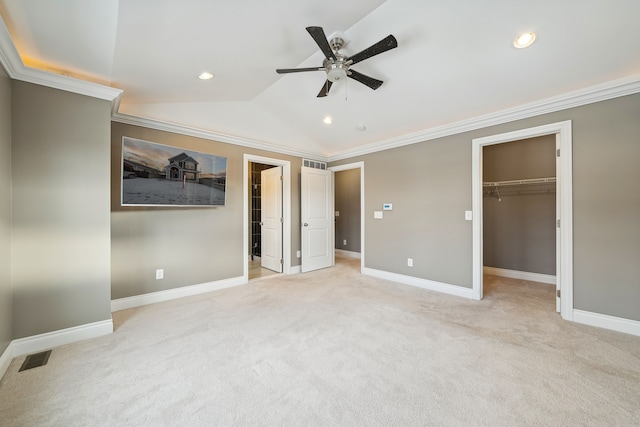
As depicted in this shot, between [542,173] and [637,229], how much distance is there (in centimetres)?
216

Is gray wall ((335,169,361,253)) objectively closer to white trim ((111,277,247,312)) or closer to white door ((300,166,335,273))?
white door ((300,166,335,273))

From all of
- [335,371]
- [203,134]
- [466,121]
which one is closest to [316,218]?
[203,134]

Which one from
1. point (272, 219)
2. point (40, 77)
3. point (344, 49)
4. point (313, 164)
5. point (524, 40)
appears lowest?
point (272, 219)

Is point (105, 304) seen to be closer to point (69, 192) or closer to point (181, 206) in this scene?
point (69, 192)

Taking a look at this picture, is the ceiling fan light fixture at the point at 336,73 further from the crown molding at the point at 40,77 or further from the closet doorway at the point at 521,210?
the closet doorway at the point at 521,210

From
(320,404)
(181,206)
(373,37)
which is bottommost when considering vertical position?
(320,404)

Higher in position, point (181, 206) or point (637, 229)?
point (181, 206)

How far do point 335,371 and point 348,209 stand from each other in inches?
213

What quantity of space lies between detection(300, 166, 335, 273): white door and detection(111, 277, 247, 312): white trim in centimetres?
145

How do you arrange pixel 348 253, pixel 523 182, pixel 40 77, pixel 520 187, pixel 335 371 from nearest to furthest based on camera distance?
pixel 335 371 < pixel 40 77 < pixel 523 182 < pixel 520 187 < pixel 348 253

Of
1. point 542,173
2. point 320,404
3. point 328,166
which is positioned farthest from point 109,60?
point 542,173

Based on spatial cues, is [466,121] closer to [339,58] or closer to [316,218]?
[339,58]

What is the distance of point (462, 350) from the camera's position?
7.39 ft

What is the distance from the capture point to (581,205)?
281 centimetres
